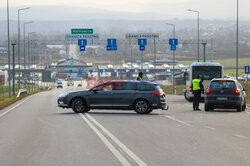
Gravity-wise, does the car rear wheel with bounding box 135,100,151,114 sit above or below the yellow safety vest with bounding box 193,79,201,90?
below

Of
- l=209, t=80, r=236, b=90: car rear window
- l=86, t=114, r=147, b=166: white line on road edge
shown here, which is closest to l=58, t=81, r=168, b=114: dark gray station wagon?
l=209, t=80, r=236, b=90: car rear window

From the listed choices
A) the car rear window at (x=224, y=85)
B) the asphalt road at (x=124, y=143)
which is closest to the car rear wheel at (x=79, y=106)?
the asphalt road at (x=124, y=143)

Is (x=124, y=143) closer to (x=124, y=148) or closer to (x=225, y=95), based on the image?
(x=124, y=148)

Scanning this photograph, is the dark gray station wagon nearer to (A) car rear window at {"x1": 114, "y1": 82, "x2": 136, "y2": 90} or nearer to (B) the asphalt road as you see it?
(A) car rear window at {"x1": 114, "y1": 82, "x2": 136, "y2": 90}

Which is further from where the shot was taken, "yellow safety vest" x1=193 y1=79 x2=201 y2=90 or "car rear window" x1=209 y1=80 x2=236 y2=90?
"yellow safety vest" x1=193 y1=79 x2=201 y2=90

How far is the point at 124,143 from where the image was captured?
13391 millimetres

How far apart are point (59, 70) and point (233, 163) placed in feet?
625

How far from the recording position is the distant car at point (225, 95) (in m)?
26.7

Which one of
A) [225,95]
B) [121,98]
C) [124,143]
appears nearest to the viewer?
[124,143]

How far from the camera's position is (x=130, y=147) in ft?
41.3

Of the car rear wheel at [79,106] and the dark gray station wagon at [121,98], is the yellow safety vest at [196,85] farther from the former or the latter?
the car rear wheel at [79,106]

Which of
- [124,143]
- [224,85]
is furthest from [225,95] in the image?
[124,143]

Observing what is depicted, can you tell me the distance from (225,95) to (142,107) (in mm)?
4463

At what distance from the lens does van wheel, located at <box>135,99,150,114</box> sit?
24641 mm
